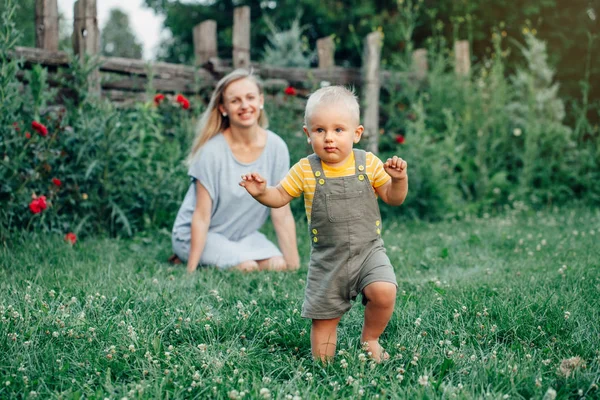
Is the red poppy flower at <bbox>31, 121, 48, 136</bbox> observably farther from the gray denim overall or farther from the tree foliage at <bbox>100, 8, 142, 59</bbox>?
the tree foliage at <bbox>100, 8, 142, 59</bbox>

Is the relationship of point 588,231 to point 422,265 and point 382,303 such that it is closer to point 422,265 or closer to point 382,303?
point 422,265

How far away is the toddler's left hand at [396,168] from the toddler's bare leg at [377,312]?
0.45 meters

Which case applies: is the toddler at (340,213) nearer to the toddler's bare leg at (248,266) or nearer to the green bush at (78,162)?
the toddler's bare leg at (248,266)

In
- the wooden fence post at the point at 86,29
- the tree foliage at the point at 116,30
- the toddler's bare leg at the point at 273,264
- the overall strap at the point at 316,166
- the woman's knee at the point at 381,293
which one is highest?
the tree foliage at the point at 116,30

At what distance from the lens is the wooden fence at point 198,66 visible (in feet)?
19.4

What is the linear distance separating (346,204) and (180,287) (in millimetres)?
1457

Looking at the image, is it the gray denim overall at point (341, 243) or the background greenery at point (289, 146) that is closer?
the gray denim overall at point (341, 243)

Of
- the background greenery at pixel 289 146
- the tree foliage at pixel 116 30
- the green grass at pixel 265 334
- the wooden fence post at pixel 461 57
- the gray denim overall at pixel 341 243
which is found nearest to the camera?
the green grass at pixel 265 334

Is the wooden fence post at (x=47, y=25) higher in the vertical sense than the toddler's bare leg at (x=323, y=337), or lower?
higher

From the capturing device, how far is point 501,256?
16.3 ft

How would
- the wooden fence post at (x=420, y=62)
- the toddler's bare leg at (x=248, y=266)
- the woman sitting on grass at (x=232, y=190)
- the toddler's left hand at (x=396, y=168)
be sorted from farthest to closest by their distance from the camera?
the wooden fence post at (x=420, y=62), the woman sitting on grass at (x=232, y=190), the toddler's bare leg at (x=248, y=266), the toddler's left hand at (x=396, y=168)

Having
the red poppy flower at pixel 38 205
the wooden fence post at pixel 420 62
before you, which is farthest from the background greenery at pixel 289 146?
the red poppy flower at pixel 38 205

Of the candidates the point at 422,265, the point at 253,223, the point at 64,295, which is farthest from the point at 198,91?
the point at 64,295

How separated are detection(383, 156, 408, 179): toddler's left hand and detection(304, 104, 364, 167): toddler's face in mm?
186
